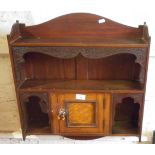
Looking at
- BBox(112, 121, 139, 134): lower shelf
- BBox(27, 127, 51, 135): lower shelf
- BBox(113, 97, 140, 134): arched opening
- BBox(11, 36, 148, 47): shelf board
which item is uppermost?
BBox(11, 36, 148, 47): shelf board

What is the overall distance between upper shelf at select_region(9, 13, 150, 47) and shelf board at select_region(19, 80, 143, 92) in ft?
0.97

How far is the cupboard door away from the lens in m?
1.44

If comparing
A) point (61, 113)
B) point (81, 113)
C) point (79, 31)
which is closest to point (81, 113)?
point (81, 113)

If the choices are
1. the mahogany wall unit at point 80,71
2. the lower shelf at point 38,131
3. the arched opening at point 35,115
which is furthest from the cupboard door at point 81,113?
the arched opening at point 35,115

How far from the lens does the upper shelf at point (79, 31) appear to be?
138 cm

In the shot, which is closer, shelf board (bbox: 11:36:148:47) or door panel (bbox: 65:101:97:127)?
shelf board (bbox: 11:36:148:47)

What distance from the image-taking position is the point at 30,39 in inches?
55.5

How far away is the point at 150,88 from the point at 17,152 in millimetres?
1126

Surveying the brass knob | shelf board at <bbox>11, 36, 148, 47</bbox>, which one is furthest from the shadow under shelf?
shelf board at <bbox>11, 36, 148, 47</bbox>

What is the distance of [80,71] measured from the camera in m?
1.56

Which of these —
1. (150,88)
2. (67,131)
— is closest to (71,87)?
(67,131)

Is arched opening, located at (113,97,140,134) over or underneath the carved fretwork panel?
underneath

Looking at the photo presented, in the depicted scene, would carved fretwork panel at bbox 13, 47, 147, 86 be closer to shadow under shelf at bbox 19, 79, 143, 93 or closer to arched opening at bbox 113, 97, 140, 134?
shadow under shelf at bbox 19, 79, 143, 93

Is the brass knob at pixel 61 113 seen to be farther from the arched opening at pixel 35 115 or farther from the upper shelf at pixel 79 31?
the upper shelf at pixel 79 31
